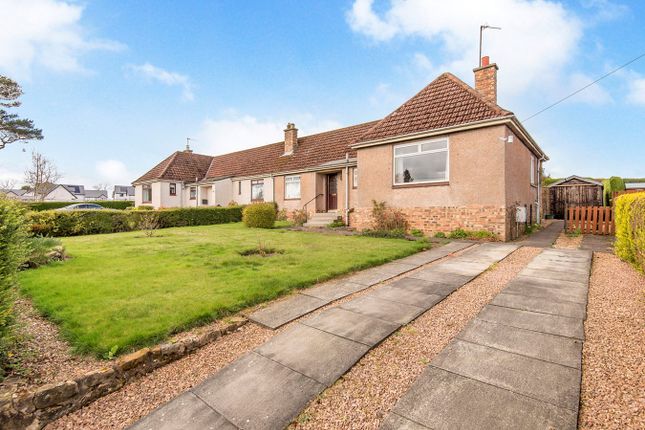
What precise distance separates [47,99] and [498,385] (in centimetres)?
2448

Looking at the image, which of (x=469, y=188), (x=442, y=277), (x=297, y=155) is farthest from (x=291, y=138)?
(x=442, y=277)

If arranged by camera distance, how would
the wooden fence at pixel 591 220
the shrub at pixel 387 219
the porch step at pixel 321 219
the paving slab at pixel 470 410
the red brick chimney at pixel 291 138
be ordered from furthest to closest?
the red brick chimney at pixel 291 138
the porch step at pixel 321 219
the shrub at pixel 387 219
the wooden fence at pixel 591 220
the paving slab at pixel 470 410

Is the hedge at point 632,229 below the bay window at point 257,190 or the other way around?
below

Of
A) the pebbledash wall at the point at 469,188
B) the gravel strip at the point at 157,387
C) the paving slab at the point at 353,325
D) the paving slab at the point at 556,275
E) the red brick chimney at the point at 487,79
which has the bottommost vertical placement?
the gravel strip at the point at 157,387

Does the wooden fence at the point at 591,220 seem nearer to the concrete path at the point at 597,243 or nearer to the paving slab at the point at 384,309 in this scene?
the concrete path at the point at 597,243

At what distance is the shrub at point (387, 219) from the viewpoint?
11767 mm

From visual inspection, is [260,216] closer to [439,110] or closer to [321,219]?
[321,219]

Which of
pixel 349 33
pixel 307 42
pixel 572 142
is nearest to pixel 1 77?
pixel 307 42

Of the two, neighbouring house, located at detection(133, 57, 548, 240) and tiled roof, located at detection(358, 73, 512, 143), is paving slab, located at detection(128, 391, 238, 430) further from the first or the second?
tiled roof, located at detection(358, 73, 512, 143)

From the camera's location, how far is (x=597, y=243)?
8891mm

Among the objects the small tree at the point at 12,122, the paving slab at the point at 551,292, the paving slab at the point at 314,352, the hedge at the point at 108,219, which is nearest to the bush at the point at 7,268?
the paving slab at the point at 314,352

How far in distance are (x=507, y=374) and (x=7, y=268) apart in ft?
14.6

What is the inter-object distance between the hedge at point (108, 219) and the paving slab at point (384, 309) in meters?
11.5

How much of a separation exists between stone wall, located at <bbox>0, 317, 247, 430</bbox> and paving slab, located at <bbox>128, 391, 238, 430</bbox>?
1.98 ft
